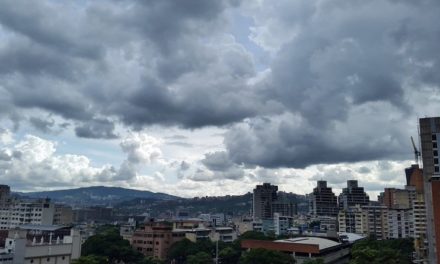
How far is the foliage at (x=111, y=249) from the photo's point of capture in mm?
102938

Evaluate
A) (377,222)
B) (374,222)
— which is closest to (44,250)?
(374,222)

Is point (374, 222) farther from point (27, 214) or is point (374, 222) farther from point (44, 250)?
point (44, 250)

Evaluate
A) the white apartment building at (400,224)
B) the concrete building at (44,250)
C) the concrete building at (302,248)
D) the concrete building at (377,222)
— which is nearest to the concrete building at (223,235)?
the concrete building at (302,248)

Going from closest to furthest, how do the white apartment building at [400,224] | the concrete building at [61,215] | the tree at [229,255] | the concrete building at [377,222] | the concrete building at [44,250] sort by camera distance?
the concrete building at [44,250] < the tree at [229,255] < the white apartment building at [400,224] < the concrete building at [61,215] < the concrete building at [377,222]

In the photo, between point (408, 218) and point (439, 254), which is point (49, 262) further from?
point (408, 218)

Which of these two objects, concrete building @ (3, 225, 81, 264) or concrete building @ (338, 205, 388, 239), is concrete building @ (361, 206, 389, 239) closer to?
concrete building @ (338, 205, 388, 239)

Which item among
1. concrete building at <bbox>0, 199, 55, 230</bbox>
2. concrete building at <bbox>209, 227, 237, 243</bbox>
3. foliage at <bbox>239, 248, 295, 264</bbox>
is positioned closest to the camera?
foliage at <bbox>239, 248, 295, 264</bbox>

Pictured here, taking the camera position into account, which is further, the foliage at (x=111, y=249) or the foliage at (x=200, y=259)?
the foliage at (x=111, y=249)

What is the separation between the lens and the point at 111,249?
10256 centimetres

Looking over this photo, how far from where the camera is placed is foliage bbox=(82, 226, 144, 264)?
338ft

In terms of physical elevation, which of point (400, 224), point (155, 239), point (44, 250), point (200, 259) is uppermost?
point (400, 224)

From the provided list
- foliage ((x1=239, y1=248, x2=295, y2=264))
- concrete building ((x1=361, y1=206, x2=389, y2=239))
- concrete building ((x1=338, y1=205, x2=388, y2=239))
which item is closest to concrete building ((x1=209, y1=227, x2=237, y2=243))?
foliage ((x1=239, y1=248, x2=295, y2=264))

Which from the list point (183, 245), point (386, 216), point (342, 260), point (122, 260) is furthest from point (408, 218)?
point (122, 260)

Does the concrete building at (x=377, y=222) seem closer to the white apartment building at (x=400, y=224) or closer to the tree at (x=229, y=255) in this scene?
the white apartment building at (x=400, y=224)
